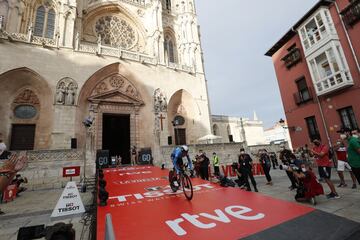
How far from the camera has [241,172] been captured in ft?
23.6

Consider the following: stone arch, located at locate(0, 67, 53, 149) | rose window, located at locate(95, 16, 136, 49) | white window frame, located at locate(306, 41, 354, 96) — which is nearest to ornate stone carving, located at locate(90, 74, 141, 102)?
stone arch, located at locate(0, 67, 53, 149)

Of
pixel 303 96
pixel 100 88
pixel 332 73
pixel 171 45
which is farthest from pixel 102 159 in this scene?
pixel 332 73

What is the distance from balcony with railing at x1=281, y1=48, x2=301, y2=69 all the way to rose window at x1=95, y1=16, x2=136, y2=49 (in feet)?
54.9

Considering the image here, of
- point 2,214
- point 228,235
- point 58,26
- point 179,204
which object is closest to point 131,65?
point 58,26

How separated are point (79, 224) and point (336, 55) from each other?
17.3 metres

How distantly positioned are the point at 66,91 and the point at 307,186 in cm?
1626

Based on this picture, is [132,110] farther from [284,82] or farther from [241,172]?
[284,82]

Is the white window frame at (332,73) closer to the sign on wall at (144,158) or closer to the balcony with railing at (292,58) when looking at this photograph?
the balcony with railing at (292,58)

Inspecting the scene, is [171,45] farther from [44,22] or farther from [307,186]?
[307,186]

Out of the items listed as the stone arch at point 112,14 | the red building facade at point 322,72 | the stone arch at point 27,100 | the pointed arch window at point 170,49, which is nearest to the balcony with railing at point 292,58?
the red building facade at point 322,72

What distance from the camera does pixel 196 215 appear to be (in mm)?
3484

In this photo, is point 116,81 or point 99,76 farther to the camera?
point 116,81

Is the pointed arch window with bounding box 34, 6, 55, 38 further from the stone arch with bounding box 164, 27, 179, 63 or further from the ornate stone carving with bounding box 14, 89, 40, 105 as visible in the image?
the stone arch with bounding box 164, 27, 179, 63

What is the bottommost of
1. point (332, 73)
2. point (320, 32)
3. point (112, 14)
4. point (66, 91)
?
point (332, 73)
